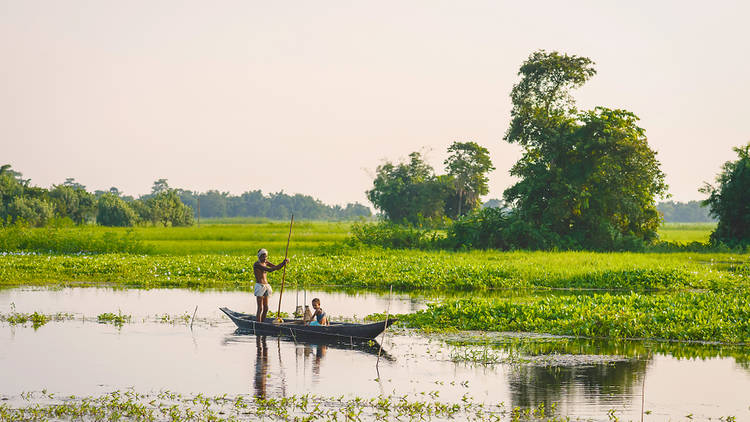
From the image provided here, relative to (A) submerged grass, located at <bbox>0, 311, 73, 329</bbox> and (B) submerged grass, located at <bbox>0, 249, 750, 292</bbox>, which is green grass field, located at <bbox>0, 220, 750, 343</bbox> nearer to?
(B) submerged grass, located at <bbox>0, 249, 750, 292</bbox>

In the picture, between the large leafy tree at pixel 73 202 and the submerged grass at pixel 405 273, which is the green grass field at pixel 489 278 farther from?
the large leafy tree at pixel 73 202

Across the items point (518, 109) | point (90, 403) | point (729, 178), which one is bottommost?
point (90, 403)

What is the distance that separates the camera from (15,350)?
52.6 ft

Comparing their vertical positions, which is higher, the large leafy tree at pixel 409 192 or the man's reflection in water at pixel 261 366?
the large leafy tree at pixel 409 192

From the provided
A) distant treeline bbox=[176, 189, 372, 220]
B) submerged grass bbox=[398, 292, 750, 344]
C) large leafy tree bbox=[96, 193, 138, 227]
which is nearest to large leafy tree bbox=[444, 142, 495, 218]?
large leafy tree bbox=[96, 193, 138, 227]

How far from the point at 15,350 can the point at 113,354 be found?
199cm

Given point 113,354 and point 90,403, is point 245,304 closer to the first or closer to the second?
point 113,354

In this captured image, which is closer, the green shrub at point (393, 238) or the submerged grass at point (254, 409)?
the submerged grass at point (254, 409)

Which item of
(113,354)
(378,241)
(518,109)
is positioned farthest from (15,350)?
(518,109)

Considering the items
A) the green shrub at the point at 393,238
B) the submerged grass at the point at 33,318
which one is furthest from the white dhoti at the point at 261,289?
the green shrub at the point at 393,238

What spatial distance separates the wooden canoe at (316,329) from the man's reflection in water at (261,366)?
32 centimetres

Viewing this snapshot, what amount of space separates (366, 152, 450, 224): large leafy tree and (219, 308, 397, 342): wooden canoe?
207 feet

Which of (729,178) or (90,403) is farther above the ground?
(729,178)

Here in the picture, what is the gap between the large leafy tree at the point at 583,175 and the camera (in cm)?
4475
